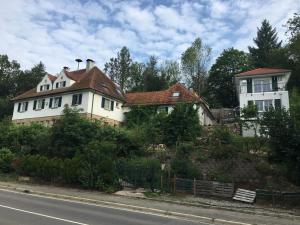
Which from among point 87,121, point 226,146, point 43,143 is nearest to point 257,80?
point 226,146

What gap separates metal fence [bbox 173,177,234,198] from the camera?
21.2 m

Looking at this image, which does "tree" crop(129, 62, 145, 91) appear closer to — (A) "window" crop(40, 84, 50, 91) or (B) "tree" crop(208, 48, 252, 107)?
(B) "tree" crop(208, 48, 252, 107)

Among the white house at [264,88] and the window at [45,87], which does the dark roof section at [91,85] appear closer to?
the window at [45,87]

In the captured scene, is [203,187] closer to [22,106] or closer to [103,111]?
[103,111]

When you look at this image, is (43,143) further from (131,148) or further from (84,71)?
(84,71)

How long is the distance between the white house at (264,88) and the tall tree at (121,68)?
3552 cm

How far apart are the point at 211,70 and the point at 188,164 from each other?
4772cm

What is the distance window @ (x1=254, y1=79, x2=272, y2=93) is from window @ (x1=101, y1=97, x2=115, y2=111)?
18.4 metres

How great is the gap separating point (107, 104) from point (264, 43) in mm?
42550

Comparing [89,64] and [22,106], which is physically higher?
[89,64]

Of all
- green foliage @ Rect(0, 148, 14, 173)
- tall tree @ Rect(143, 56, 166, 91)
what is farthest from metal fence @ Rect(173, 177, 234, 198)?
tall tree @ Rect(143, 56, 166, 91)

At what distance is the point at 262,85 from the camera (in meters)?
43.2

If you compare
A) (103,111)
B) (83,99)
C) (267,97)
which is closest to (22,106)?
(83,99)

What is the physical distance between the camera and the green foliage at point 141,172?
23188mm
